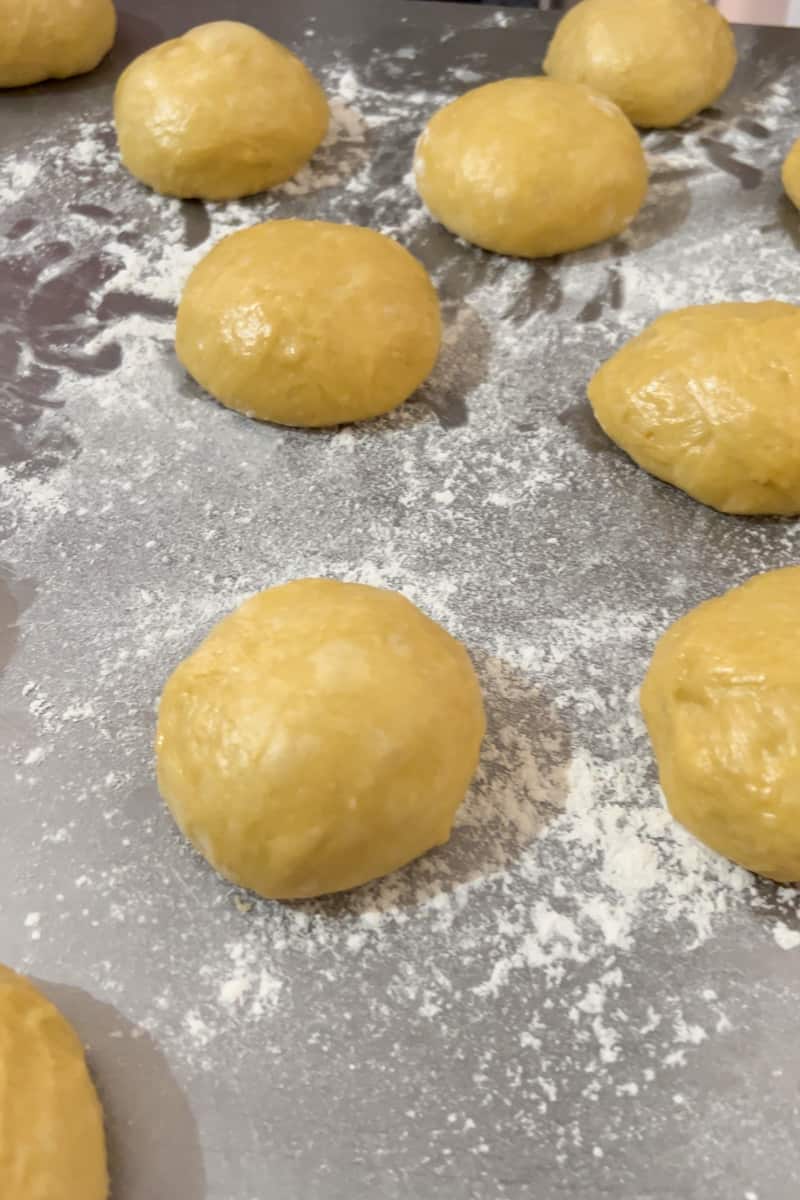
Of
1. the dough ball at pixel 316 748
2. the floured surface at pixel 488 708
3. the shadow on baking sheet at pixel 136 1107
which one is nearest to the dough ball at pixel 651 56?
the floured surface at pixel 488 708

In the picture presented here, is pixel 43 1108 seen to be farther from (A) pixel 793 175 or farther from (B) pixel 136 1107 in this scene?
(A) pixel 793 175

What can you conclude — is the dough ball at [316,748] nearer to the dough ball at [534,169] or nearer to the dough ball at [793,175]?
the dough ball at [534,169]

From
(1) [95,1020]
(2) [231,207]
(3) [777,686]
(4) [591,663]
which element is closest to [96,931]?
(1) [95,1020]

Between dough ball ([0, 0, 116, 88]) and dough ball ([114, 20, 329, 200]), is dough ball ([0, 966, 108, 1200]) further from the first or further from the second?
dough ball ([0, 0, 116, 88])

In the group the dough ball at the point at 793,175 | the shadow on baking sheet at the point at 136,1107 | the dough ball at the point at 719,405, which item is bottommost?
the shadow on baking sheet at the point at 136,1107

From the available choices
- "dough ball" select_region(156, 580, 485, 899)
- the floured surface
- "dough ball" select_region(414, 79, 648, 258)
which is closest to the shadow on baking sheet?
the floured surface
